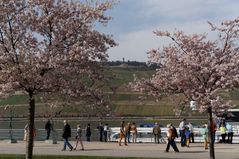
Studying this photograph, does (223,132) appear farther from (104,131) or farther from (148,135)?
(104,131)

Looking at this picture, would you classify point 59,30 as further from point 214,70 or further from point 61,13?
point 214,70

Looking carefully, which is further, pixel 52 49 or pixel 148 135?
pixel 148 135

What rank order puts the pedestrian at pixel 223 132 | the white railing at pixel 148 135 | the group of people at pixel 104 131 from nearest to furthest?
the pedestrian at pixel 223 132, the white railing at pixel 148 135, the group of people at pixel 104 131

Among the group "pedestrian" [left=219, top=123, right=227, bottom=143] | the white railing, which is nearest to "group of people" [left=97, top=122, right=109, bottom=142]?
the white railing

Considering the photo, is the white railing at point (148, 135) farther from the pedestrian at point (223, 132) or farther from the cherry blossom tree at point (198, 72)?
the cherry blossom tree at point (198, 72)

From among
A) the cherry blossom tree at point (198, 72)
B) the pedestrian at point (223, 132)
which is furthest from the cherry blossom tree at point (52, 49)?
the pedestrian at point (223, 132)

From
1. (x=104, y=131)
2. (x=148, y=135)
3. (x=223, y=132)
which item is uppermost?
(x=223, y=132)

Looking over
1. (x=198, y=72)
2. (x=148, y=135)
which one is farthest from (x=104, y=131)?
(x=198, y=72)

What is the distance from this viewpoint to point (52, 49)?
739 inches

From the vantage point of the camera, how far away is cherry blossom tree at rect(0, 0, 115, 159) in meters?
18.5

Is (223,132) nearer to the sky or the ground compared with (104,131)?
nearer to the sky

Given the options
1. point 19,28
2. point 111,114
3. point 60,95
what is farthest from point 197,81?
point 19,28

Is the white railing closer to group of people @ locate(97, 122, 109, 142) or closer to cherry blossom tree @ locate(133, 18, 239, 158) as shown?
group of people @ locate(97, 122, 109, 142)

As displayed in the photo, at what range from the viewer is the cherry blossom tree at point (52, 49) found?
60.8 feet
